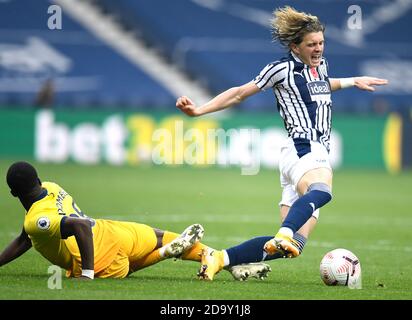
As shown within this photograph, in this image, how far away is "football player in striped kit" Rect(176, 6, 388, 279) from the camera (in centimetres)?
785

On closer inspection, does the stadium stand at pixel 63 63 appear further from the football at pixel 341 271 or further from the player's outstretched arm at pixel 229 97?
the football at pixel 341 271

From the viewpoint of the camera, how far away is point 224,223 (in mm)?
13750

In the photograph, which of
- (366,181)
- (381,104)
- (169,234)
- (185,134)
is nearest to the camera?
(169,234)

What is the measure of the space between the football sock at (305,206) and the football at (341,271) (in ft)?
1.80

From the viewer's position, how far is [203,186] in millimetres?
20203

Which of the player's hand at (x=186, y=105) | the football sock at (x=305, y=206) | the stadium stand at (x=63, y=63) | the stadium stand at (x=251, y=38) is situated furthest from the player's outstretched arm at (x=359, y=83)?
the stadium stand at (x=251, y=38)

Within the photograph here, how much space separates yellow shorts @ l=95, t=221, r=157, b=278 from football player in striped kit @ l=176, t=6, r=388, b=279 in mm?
503

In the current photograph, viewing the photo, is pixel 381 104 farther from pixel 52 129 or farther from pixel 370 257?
pixel 370 257

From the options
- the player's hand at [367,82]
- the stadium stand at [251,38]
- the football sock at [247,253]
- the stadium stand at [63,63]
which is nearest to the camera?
the football sock at [247,253]

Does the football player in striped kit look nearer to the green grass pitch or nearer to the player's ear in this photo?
the player's ear

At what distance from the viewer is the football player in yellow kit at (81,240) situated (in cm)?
739

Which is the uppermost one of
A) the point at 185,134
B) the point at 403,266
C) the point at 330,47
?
the point at 330,47

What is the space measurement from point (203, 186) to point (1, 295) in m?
13.5
